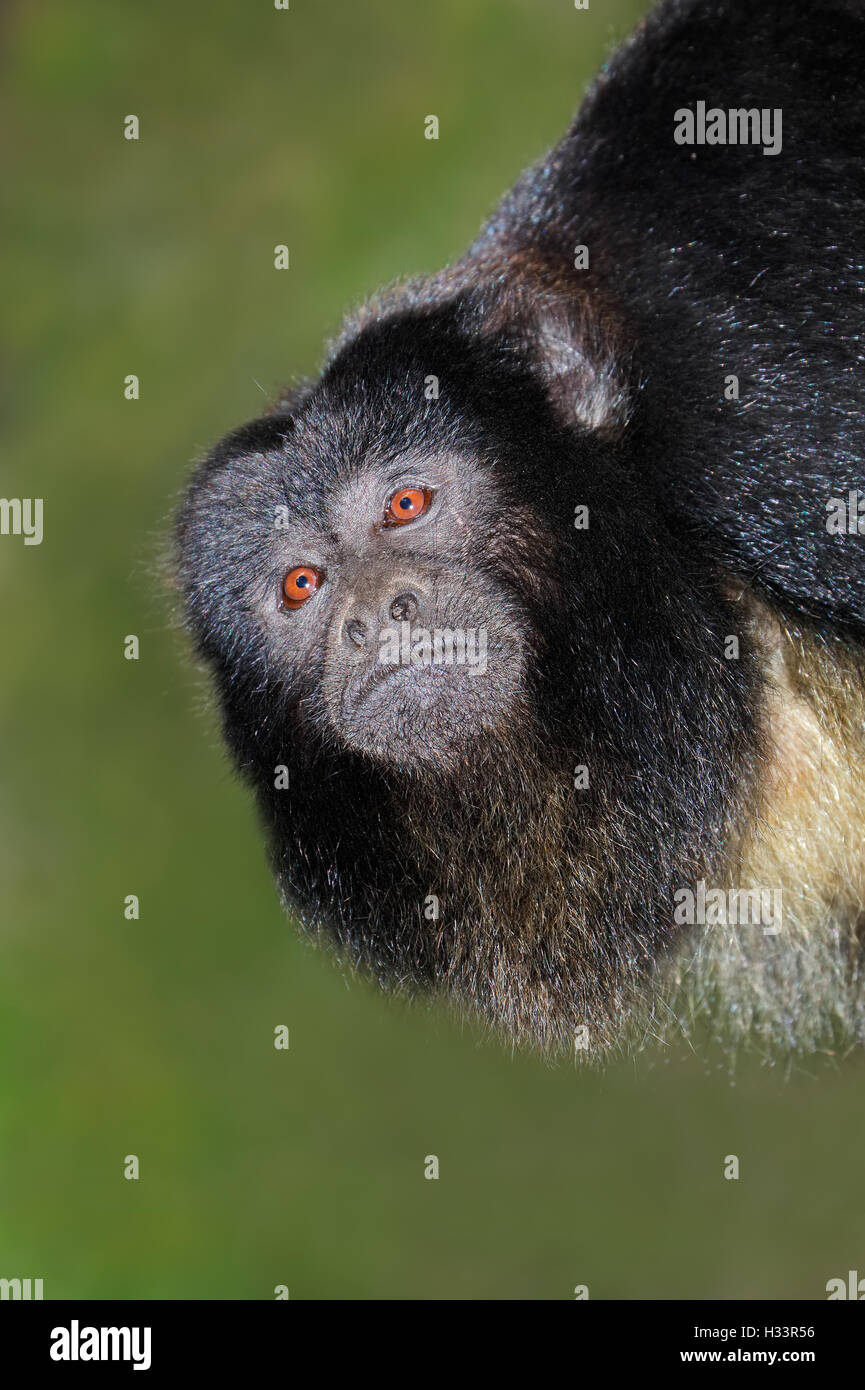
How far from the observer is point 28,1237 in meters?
6.44

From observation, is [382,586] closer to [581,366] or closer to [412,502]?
[412,502]

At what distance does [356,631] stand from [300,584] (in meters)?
0.20

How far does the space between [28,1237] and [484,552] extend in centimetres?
474

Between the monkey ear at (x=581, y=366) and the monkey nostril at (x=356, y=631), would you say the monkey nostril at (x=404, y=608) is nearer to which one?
the monkey nostril at (x=356, y=631)

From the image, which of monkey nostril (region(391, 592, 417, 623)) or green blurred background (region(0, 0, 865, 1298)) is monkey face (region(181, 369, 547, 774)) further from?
green blurred background (region(0, 0, 865, 1298))

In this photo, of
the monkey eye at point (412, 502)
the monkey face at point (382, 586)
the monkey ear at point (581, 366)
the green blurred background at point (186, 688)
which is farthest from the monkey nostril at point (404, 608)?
the green blurred background at point (186, 688)

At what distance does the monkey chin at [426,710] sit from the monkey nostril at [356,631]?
8cm

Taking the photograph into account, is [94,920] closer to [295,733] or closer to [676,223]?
[295,733]

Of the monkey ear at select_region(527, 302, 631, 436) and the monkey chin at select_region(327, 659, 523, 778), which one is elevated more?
the monkey ear at select_region(527, 302, 631, 436)

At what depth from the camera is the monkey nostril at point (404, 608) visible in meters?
3.04

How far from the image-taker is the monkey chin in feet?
10.1

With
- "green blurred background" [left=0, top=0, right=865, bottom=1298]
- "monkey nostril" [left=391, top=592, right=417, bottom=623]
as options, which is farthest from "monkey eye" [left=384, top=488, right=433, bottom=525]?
"green blurred background" [left=0, top=0, right=865, bottom=1298]

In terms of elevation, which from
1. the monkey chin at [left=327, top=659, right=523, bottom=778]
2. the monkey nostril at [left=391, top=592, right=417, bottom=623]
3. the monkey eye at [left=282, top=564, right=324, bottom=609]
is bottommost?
the monkey chin at [left=327, top=659, right=523, bottom=778]
